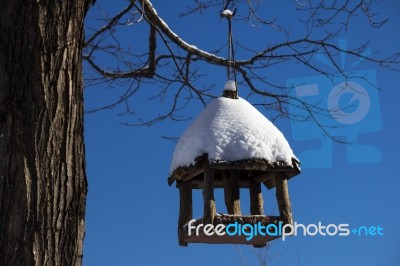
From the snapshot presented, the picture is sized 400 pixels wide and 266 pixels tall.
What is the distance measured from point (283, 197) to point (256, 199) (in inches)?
14.5

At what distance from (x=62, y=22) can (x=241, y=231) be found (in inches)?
58.8

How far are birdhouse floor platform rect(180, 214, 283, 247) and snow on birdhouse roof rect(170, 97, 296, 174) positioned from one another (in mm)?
309

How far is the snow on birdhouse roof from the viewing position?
3.04 metres

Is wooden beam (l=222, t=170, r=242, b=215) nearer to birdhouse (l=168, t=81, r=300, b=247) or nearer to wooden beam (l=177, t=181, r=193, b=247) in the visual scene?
birdhouse (l=168, t=81, r=300, b=247)

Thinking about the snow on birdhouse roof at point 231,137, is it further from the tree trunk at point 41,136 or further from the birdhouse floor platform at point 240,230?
the tree trunk at point 41,136

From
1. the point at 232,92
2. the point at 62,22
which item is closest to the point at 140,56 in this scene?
the point at 232,92

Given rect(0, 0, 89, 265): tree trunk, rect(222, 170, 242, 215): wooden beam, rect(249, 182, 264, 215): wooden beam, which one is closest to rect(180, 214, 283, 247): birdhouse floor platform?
rect(222, 170, 242, 215): wooden beam

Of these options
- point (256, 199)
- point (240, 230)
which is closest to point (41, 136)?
point (240, 230)

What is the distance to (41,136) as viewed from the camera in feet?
6.52

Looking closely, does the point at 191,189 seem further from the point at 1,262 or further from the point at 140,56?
the point at 1,262

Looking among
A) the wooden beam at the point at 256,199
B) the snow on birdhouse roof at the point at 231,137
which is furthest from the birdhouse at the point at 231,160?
the wooden beam at the point at 256,199

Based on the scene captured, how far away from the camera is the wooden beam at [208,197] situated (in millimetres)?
3088

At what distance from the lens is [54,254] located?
6.35 ft

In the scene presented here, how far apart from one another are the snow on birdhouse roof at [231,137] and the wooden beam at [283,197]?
0.19 meters
